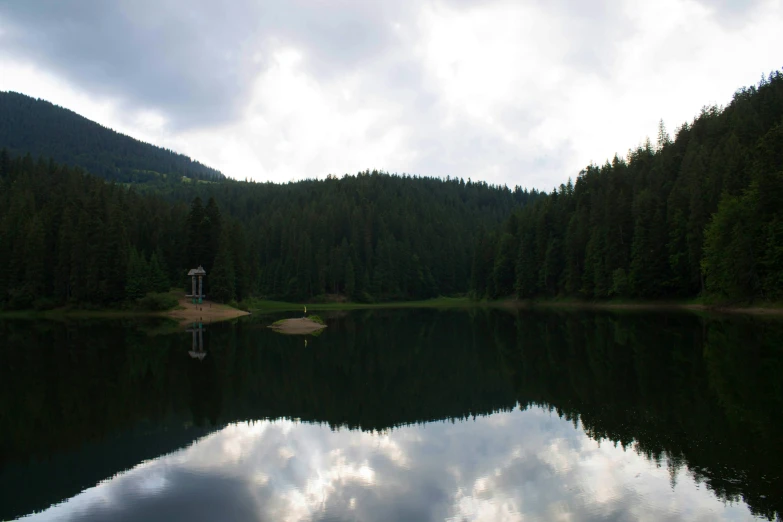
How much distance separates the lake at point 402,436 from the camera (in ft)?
36.1

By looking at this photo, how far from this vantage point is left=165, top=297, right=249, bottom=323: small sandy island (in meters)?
74.4

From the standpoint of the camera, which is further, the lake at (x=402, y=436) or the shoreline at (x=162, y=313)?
the shoreline at (x=162, y=313)

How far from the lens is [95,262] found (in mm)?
80438

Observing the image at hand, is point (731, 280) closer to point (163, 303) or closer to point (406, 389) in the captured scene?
point (406, 389)

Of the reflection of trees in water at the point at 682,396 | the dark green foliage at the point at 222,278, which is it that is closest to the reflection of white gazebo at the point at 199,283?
the dark green foliage at the point at 222,278

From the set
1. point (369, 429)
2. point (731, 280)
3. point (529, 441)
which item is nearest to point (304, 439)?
point (369, 429)

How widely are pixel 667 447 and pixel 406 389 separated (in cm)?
1148

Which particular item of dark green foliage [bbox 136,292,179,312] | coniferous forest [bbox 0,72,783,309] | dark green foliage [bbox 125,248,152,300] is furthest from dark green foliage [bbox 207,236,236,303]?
dark green foliage [bbox 125,248,152,300]

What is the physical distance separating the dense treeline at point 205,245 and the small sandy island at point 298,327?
1087 inches

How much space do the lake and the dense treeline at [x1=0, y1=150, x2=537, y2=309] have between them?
5385cm

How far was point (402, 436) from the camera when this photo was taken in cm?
1633

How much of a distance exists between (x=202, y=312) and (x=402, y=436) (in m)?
65.6

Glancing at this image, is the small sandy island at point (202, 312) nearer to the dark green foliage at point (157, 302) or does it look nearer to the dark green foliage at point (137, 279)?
the dark green foliage at point (157, 302)

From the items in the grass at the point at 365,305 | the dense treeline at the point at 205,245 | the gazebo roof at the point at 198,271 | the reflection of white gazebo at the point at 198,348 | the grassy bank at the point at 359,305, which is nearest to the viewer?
the reflection of white gazebo at the point at 198,348
